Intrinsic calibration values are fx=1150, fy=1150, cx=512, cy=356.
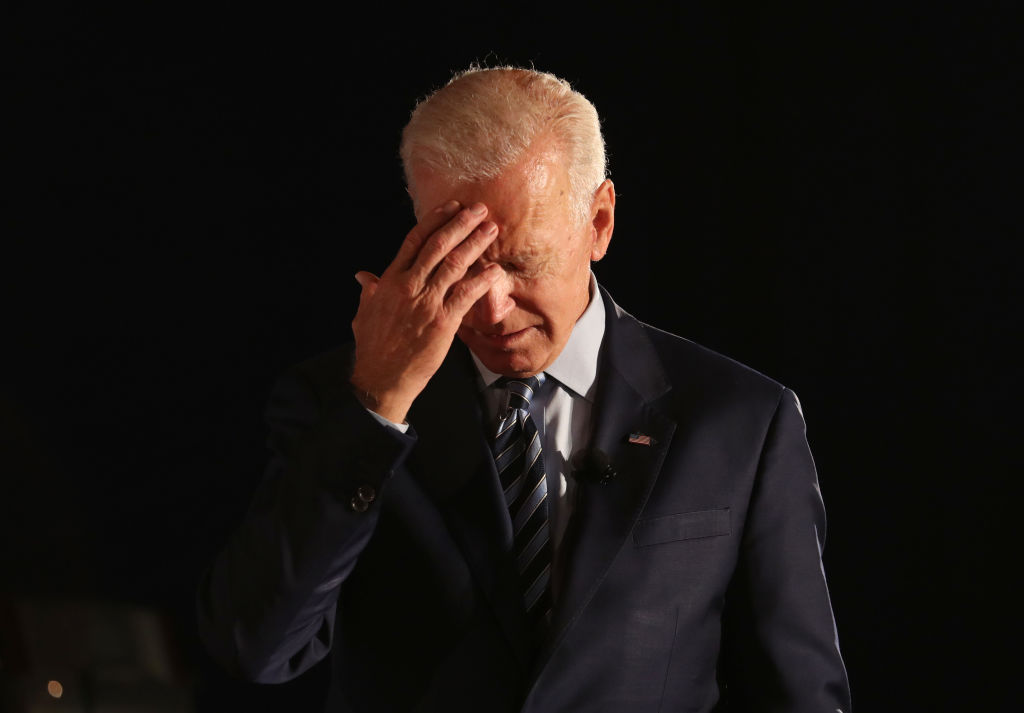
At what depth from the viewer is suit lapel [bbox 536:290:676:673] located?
144cm

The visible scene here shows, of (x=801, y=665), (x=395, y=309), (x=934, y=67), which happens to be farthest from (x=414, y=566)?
(x=934, y=67)

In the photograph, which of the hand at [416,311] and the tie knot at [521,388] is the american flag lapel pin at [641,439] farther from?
the hand at [416,311]

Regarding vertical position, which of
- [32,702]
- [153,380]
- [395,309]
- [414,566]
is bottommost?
[32,702]

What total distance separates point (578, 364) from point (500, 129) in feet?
1.13

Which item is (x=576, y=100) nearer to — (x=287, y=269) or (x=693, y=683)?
(x=693, y=683)

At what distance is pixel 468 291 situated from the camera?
1.36 m

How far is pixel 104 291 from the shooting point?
223 centimetres

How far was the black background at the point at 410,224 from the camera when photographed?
2207 mm

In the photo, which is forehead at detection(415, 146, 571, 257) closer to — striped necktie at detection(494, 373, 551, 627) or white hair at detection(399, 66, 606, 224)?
white hair at detection(399, 66, 606, 224)

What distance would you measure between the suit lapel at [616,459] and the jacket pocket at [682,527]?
26 mm

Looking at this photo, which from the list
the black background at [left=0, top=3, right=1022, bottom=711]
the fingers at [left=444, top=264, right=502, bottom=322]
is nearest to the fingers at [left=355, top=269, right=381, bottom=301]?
the fingers at [left=444, top=264, right=502, bottom=322]

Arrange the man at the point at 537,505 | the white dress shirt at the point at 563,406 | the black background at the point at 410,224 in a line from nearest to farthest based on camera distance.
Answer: the man at the point at 537,505 → the white dress shirt at the point at 563,406 → the black background at the point at 410,224

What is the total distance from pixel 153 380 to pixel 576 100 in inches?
46.9

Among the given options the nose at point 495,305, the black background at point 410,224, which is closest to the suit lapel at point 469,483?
the nose at point 495,305
